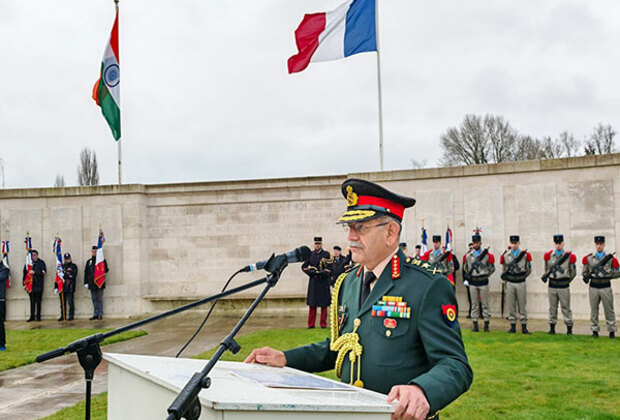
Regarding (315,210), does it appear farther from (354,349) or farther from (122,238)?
(354,349)

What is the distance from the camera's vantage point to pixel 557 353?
9.63 meters

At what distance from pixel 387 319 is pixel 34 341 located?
39.3 feet

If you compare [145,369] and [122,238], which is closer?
[145,369]

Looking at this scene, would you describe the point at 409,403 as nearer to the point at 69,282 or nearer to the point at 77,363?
the point at 77,363

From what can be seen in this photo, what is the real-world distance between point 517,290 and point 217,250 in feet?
28.4

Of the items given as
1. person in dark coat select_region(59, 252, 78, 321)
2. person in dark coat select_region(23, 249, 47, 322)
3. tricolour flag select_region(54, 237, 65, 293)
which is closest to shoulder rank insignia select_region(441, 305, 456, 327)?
tricolour flag select_region(54, 237, 65, 293)

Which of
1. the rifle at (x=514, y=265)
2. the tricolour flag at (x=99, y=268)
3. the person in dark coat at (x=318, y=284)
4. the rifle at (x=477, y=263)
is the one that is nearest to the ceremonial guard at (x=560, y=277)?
the rifle at (x=514, y=265)

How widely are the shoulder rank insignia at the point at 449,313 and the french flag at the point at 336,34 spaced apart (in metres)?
13.2

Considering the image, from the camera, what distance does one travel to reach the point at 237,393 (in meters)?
1.76

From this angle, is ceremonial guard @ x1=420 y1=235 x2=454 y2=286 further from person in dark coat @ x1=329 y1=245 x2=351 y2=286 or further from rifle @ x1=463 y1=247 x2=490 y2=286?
person in dark coat @ x1=329 y1=245 x2=351 y2=286

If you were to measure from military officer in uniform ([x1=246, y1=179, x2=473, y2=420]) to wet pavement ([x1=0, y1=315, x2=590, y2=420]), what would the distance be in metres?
5.21

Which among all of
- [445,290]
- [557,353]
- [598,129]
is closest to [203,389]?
[445,290]

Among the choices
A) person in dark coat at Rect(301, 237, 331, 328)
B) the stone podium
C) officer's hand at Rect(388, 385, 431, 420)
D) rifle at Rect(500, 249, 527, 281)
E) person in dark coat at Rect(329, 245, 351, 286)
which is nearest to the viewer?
the stone podium

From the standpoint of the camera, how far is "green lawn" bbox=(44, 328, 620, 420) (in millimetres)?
6215
